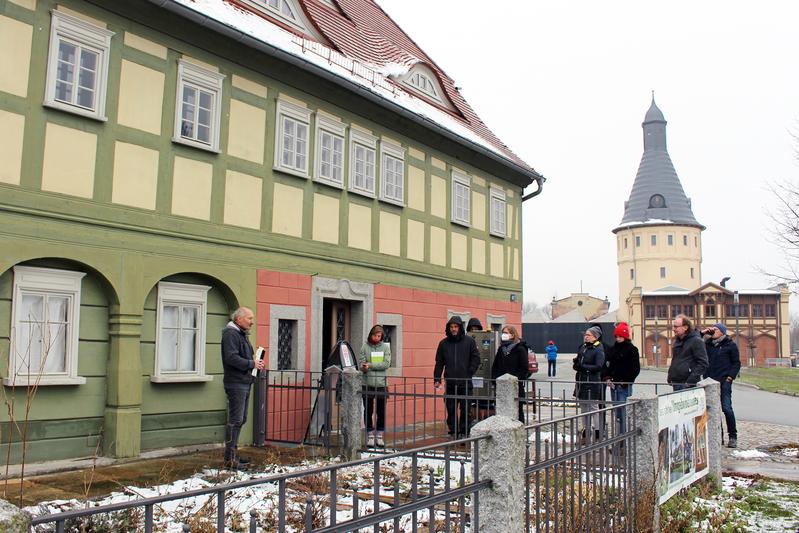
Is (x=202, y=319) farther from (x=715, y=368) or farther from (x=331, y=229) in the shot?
(x=715, y=368)

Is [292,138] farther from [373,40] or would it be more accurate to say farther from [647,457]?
[647,457]

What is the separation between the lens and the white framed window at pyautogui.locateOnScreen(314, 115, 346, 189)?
42.4 ft

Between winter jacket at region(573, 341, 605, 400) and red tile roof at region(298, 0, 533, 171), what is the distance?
23.8 ft

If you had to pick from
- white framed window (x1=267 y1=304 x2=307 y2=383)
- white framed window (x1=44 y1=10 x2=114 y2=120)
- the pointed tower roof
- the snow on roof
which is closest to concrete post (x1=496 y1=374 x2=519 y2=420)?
white framed window (x1=267 y1=304 x2=307 y2=383)

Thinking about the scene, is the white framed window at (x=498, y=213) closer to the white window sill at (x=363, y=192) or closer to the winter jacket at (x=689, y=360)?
the white window sill at (x=363, y=192)

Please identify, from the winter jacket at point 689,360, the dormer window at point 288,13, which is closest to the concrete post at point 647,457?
the winter jacket at point 689,360

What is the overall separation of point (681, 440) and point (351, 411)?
4222 millimetres

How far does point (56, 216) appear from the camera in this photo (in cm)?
883

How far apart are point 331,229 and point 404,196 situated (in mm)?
2626

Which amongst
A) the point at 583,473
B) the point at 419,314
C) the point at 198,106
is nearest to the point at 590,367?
the point at 419,314

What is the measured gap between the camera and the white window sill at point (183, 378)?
9.94m

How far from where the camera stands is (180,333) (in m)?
10.5

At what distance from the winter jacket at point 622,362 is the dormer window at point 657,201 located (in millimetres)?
77668

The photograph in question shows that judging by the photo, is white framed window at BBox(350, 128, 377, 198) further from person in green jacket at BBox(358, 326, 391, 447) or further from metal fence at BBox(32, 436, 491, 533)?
metal fence at BBox(32, 436, 491, 533)
